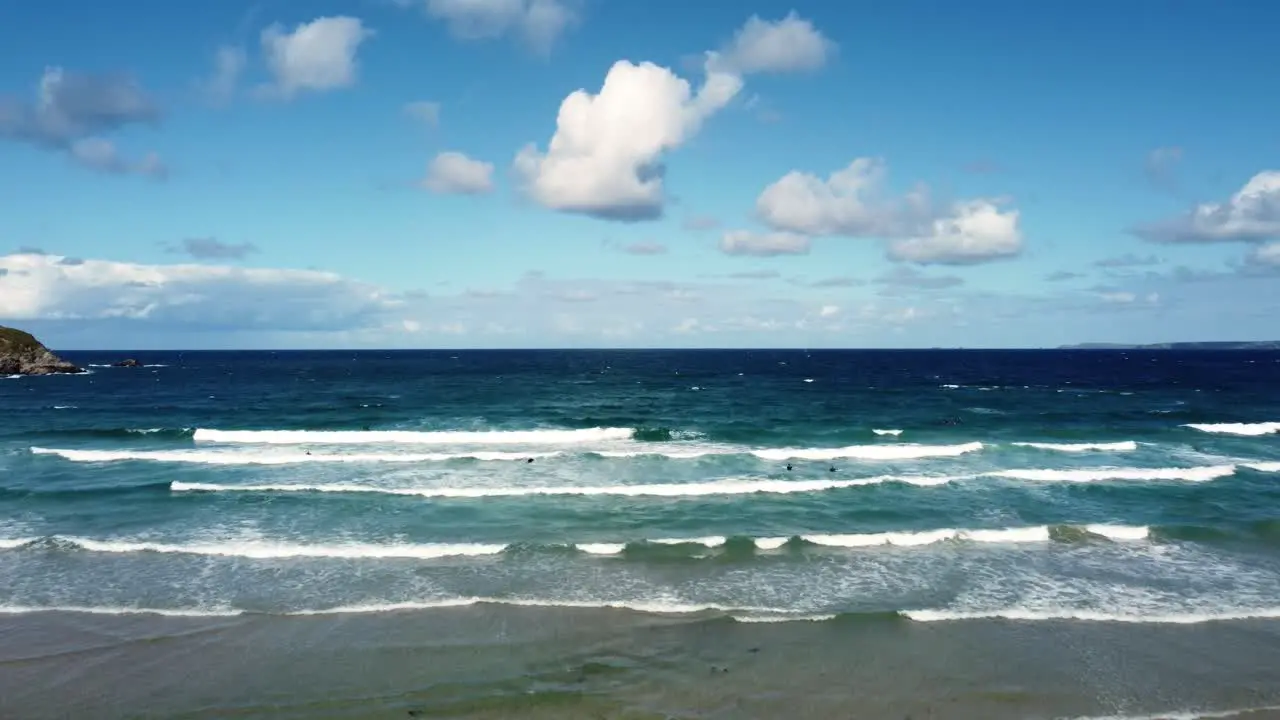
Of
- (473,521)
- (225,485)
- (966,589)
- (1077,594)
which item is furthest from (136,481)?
(1077,594)

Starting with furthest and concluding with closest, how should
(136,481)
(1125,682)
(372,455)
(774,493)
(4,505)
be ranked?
(372,455) → (136,481) → (774,493) → (4,505) → (1125,682)

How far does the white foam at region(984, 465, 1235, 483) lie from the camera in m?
25.5

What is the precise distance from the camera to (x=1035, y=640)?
12.5 metres

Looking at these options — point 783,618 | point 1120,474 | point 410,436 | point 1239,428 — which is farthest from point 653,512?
point 1239,428

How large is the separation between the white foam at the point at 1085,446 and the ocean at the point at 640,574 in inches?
10.3

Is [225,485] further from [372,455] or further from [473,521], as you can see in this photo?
[473,521]

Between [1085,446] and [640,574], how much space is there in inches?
1019

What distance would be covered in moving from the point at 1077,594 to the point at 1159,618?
1.49 meters

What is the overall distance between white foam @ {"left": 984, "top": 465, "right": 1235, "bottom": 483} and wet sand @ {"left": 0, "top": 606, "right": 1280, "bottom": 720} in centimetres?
1300

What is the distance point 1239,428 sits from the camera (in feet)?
121

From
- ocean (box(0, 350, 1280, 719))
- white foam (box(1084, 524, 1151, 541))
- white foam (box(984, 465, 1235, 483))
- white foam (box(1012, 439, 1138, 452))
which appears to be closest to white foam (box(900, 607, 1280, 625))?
ocean (box(0, 350, 1280, 719))

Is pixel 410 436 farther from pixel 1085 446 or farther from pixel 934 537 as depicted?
pixel 1085 446

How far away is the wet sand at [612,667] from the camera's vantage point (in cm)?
1027

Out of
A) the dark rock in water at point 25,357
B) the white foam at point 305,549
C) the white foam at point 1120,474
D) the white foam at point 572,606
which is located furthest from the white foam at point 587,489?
the dark rock in water at point 25,357
